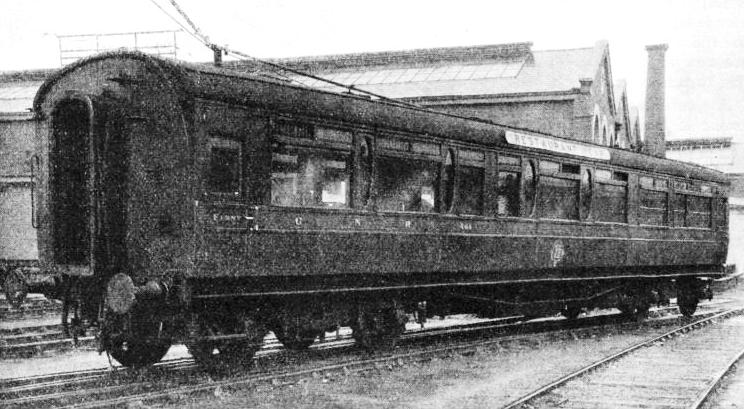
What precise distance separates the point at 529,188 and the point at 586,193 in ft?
5.35

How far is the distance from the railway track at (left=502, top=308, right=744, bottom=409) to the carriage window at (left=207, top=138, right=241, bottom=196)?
3382 millimetres

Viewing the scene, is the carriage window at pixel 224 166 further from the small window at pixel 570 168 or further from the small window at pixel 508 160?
the small window at pixel 570 168

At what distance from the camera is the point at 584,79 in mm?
25219

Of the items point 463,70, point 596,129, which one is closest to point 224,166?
point 596,129

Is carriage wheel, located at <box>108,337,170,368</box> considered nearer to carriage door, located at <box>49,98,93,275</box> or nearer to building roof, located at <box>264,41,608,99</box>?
carriage door, located at <box>49,98,93,275</box>

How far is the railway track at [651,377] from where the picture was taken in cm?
811

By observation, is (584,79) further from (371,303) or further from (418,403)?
(418,403)

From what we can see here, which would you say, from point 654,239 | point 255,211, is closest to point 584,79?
point 654,239

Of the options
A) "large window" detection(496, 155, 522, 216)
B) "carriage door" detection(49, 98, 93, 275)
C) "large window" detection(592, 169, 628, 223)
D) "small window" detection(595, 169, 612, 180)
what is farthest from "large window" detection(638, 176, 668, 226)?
"carriage door" detection(49, 98, 93, 275)

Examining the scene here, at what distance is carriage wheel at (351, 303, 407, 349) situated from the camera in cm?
1039

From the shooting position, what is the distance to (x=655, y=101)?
3662 centimetres

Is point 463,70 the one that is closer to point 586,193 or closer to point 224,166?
point 586,193

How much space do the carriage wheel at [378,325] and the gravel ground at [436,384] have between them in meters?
0.78

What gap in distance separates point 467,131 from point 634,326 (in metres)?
5.97
